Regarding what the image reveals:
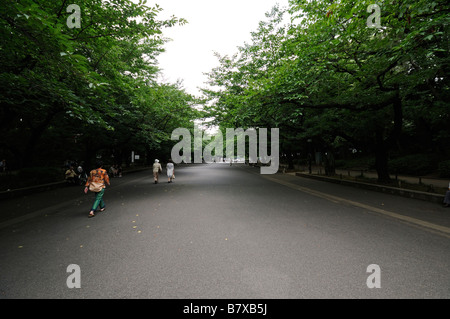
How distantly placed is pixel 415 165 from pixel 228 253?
20646mm

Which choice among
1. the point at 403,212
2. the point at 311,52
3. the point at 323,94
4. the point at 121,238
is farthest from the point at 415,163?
the point at 121,238

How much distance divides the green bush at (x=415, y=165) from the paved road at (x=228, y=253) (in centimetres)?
1279

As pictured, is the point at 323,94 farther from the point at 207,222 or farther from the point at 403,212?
the point at 207,222

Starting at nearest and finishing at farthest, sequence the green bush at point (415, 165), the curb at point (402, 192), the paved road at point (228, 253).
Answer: the paved road at point (228, 253) < the curb at point (402, 192) < the green bush at point (415, 165)

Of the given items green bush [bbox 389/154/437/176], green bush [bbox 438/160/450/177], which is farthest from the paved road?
green bush [bbox 389/154/437/176]

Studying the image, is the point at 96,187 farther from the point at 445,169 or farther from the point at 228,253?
the point at 445,169

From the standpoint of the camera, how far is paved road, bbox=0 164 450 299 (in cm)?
276

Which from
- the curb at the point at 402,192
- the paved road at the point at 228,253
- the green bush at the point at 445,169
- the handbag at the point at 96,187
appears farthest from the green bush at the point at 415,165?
the handbag at the point at 96,187

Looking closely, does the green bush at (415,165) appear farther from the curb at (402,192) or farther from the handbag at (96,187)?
the handbag at (96,187)

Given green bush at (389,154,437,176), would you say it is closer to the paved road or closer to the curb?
the curb

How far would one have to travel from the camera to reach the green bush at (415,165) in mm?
16297

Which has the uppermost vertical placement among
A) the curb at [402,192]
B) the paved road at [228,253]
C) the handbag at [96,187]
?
the handbag at [96,187]
